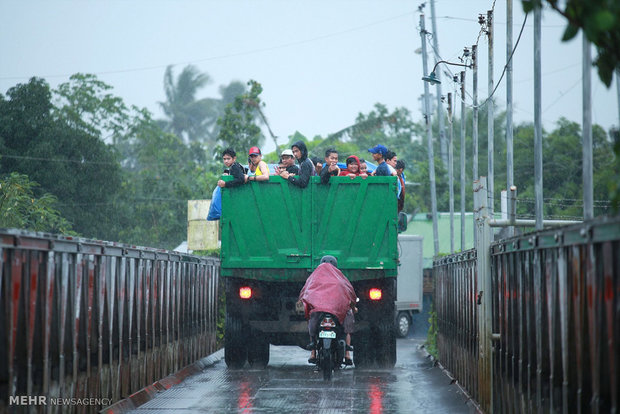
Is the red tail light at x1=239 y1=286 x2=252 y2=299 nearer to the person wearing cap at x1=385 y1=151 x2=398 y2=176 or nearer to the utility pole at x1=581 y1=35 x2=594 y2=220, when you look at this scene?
the person wearing cap at x1=385 y1=151 x2=398 y2=176

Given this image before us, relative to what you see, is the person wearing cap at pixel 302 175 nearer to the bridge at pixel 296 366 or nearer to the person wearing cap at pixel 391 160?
the person wearing cap at pixel 391 160

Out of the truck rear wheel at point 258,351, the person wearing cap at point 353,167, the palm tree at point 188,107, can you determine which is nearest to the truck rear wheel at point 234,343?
the truck rear wheel at point 258,351

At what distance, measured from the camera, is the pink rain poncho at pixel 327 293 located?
14172mm

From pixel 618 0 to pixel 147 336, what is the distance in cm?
914

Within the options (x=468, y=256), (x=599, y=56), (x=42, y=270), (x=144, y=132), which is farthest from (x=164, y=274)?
(x=144, y=132)

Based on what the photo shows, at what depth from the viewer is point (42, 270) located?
8320 mm

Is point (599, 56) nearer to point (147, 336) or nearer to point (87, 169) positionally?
point (147, 336)

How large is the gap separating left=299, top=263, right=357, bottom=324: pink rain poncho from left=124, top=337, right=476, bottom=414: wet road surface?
1022 mm

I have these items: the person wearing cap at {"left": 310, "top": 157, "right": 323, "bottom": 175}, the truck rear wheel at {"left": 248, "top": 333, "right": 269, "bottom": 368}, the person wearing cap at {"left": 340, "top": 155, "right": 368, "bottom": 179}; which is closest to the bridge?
the truck rear wheel at {"left": 248, "top": 333, "right": 269, "bottom": 368}

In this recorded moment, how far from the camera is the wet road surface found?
1173 cm

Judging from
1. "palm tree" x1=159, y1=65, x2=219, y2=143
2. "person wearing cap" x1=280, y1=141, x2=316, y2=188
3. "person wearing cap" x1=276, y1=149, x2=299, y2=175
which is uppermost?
"palm tree" x1=159, y1=65, x2=219, y2=143

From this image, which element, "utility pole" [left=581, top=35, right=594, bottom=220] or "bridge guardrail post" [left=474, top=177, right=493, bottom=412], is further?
"bridge guardrail post" [left=474, top=177, right=493, bottom=412]

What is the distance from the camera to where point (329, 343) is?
14078 mm

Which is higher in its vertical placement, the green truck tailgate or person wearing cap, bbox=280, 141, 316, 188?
person wearing cap, bbox=280, 141, 316, 188
